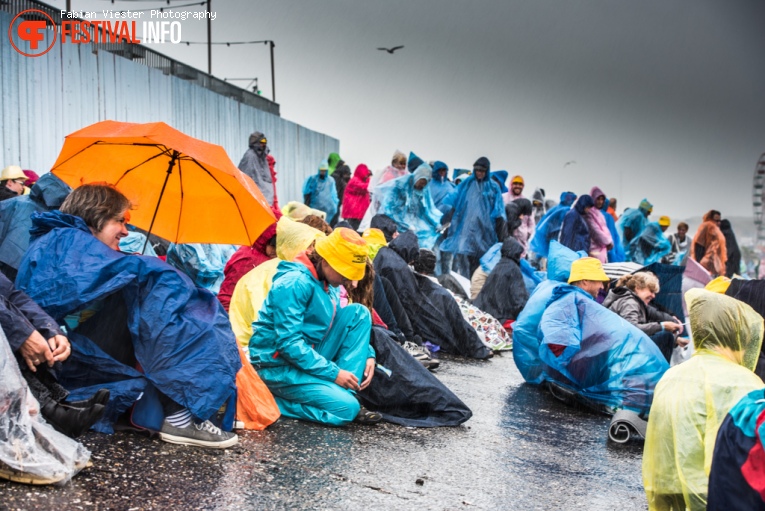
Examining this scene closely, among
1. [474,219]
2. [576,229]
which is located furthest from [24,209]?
[576,229]

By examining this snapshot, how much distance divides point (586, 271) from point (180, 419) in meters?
3.73

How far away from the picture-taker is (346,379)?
483cm

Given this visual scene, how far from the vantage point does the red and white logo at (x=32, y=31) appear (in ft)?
31.3

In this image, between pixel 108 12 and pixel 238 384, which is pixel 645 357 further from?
pixel 108 12

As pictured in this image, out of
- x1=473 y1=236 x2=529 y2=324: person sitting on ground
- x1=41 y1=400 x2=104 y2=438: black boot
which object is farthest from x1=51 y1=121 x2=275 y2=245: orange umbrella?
x1=473 y1=236 x2=529 y2=324: person sitting on ground

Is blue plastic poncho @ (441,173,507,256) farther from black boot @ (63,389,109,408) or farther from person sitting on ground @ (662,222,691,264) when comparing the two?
black boot @ (63,389,109,408)

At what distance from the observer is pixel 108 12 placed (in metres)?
14.2

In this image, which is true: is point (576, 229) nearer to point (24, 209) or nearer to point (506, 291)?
point (506, 291)

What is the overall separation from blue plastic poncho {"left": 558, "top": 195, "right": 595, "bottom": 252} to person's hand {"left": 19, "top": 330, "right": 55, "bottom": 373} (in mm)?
10097

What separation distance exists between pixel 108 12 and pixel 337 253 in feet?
37.3

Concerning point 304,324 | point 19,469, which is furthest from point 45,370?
point 304,324

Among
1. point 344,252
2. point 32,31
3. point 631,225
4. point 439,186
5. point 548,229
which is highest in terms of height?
point 32,31

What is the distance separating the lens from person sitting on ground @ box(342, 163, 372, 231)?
47.5 feet

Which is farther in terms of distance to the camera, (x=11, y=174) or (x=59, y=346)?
(x=11, y=174)
